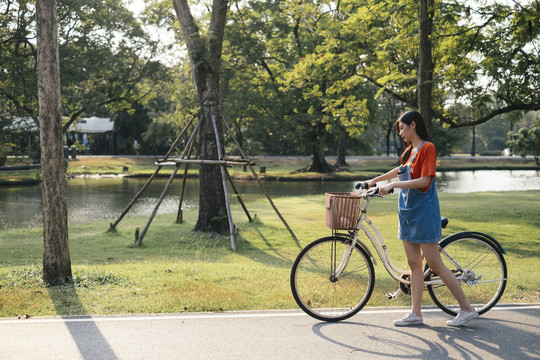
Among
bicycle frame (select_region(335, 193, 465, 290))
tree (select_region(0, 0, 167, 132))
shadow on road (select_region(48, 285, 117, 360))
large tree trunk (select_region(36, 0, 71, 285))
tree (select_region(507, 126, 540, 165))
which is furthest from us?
tree (select_region(507, 126, 540, 165))

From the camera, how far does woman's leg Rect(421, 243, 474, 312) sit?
16.9ft

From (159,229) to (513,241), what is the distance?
8.84 metres

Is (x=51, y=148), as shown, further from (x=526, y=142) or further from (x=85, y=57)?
(x=526, y=142)

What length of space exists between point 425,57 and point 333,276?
8.47 metres

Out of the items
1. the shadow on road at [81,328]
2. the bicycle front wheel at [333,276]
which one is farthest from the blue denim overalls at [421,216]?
the shadow on road at [81,328]

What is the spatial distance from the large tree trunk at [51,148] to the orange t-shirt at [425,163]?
14.9ft

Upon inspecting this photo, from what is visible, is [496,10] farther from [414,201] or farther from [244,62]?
[244,62]

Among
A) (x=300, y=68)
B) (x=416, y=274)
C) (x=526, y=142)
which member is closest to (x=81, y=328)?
(x=416, y=274)

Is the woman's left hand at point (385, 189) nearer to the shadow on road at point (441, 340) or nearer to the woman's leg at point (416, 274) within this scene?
the woman's leg at point (416, 274)

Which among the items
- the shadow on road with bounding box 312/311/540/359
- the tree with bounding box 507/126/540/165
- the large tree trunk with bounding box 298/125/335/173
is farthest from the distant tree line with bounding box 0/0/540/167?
the shadow on road with bounding box 312/311/540/359

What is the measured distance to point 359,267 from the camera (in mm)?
5539

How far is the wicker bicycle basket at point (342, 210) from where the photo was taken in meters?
4.98

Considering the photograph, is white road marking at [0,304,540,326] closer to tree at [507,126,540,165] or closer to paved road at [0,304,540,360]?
paved road at [0,304,540,360]

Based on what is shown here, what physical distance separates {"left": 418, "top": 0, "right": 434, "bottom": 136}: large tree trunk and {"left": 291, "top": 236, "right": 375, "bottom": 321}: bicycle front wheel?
7.38 meters
